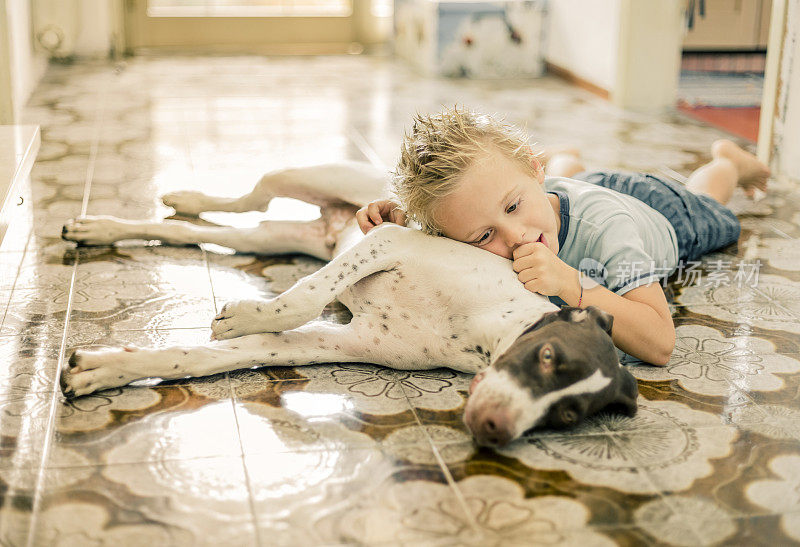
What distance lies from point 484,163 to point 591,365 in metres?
0.49

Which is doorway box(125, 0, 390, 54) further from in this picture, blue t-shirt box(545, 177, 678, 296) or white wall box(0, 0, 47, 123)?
blue t-shirt box(545, 177, 678, 296)

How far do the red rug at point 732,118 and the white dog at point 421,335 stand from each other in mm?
2683

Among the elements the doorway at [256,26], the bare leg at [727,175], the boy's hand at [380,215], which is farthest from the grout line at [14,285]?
the doorway at [256,26]

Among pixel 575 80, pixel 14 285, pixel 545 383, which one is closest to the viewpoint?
pixel 545 383

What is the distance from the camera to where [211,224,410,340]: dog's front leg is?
1.80 m

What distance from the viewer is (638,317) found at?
1.84m

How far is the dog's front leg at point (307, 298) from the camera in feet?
5.91

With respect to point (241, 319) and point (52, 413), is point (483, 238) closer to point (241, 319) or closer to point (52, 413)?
point (241, 319)

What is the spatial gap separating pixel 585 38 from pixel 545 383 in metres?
3.97

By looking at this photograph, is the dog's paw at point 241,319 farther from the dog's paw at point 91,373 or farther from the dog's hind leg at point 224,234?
the dog's hind leg at point 224,234

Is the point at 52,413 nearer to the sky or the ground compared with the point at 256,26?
nearer to the ground

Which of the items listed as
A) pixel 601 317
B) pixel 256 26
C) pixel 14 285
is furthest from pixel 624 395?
pixel 256 26

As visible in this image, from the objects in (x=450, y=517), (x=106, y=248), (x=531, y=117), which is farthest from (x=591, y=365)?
(x=531, y=117)

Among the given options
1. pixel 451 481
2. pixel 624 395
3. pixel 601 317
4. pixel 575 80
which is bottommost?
pixel 451 481
